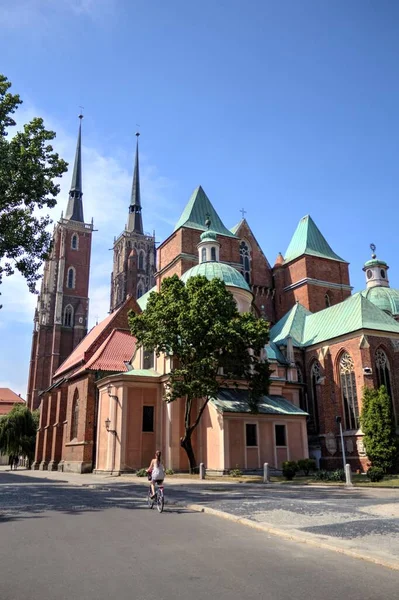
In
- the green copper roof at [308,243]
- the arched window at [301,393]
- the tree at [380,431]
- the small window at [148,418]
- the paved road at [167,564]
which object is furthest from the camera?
the green copper roof at [308,243]

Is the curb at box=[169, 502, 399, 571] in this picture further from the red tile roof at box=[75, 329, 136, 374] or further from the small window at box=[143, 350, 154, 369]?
the red tile roof at box=[75, 329, 136, 374]

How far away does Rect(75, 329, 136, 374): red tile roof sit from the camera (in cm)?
3488

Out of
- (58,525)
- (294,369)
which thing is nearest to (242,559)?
(58,525)

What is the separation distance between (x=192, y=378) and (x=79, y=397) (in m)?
14.2

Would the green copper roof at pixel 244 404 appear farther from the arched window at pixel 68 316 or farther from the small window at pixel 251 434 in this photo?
the arched window at pixel 68 316

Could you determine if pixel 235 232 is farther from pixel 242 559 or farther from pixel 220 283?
pixel 242 559

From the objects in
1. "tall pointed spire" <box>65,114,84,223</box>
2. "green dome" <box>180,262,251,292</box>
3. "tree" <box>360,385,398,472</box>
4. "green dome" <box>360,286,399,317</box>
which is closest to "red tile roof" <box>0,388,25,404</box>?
"tall pointed spire" <box>65,114,84,223</box>

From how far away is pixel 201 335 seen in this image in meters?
24.3

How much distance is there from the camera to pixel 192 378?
24.7m

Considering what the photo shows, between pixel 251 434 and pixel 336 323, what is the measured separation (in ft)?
41.3

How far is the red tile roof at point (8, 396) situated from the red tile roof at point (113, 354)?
170 feet

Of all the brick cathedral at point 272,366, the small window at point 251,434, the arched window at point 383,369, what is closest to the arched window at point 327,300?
the brick cathedral at point 272,366

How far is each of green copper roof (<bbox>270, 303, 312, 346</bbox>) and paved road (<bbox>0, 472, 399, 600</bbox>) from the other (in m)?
29.7

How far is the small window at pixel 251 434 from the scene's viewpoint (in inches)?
1077
